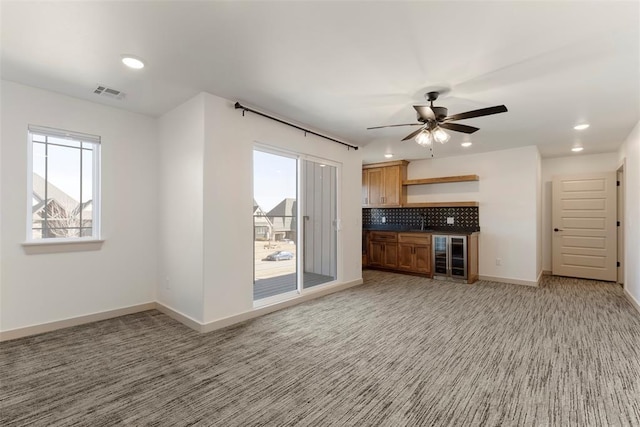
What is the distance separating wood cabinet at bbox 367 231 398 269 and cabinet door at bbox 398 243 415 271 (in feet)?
0.31

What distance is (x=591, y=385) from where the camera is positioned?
220 centimetres

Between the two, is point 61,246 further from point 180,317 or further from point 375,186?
point 375,186

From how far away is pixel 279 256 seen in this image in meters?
4.20

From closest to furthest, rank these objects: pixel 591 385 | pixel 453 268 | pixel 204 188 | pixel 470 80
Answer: pixel 591 385, pixel 470 80, pixel 204 188, pixel 453 268

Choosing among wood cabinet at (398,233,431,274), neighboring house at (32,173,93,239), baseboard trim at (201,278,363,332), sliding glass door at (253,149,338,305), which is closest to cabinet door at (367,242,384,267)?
wood cabinet at (398,233,431,274)

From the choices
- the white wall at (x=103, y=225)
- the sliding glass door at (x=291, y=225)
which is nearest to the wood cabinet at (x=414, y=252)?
the sliding glass door at (x=291, y=225)

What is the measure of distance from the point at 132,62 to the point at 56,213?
201 cm

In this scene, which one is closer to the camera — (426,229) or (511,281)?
(511,281)

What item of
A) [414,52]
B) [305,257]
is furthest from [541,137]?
[305,257]

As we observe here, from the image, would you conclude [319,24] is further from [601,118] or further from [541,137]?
[541,137]

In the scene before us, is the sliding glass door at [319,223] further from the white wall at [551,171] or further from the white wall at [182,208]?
the white wall at [551,171]

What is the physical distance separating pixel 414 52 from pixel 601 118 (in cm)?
321

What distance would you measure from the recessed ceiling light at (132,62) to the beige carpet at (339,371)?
2.53 metres

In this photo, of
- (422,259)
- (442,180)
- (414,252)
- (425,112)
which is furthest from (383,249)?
(425,112)
